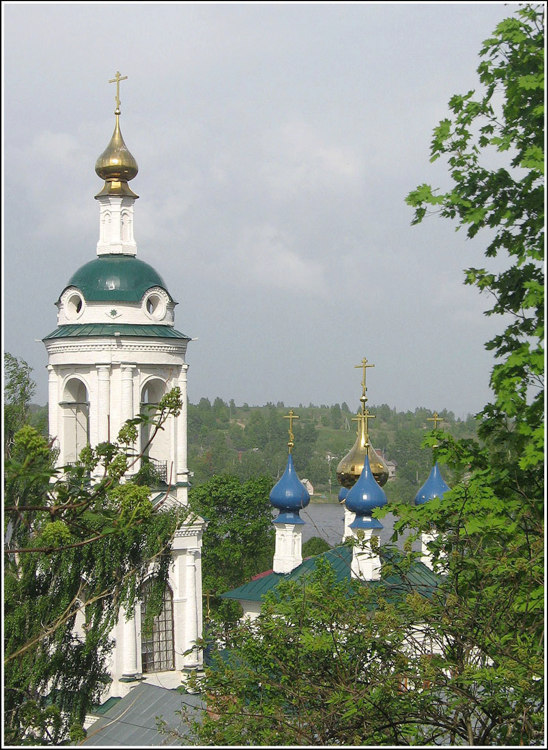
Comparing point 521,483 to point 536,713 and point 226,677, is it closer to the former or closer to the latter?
point 536,713

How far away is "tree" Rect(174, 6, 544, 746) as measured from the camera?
16.0 feet

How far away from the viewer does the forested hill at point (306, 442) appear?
56.7 m

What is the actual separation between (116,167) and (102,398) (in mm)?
2880

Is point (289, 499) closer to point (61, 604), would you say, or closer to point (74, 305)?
point (74, 305)

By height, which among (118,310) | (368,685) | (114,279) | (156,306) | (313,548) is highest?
(114,279)

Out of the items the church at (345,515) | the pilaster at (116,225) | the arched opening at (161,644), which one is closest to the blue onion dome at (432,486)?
the church at (345,515)

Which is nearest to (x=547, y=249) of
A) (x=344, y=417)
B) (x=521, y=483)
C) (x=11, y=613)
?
(x=521, y=483)

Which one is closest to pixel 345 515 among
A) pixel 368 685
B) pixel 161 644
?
pixel 161 644

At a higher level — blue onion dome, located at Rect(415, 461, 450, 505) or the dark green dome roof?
the dark green dome roof

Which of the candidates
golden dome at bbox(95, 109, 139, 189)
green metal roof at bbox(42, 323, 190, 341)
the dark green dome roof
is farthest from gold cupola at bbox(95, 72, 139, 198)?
green metal roof at bbox(42, 323, 190, 341)

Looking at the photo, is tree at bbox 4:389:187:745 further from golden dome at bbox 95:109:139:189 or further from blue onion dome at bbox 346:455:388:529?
blue onion dome at bbox 346:455:388:529

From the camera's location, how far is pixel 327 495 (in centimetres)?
6262

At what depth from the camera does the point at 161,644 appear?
13.8m

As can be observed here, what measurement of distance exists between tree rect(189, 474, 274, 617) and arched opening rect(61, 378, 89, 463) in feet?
34.7
